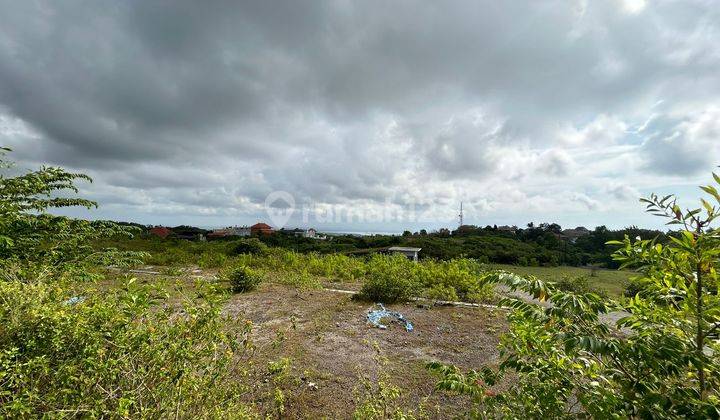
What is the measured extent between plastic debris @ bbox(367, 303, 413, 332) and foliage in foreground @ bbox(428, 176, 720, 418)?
3651mm

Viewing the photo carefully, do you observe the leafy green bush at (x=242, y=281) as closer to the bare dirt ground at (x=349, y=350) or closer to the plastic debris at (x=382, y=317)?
the bare dirt ground at (x=349, y=350)

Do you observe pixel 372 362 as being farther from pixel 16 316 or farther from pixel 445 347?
pixel 16 316

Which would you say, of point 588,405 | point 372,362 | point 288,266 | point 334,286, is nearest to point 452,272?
point 334,286

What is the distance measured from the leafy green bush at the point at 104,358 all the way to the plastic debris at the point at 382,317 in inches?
137

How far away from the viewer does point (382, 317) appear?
5.48 meters

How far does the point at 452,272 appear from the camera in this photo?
7750 millimetres

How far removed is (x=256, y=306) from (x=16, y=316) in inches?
194

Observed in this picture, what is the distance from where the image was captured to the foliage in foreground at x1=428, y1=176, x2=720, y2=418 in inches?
41.9

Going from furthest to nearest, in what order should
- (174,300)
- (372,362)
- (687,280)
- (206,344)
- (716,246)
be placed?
1. (174,300)
2. (372,362)
3. (206,344)
4. (687,280)
5. (716,246)

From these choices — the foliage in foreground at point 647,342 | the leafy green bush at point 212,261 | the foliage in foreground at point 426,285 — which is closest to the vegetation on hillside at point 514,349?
the foliage in foreground at point 647,342

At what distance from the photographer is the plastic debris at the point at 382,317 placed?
5057 millimetres

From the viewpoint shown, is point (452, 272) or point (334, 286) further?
point (334, 286)

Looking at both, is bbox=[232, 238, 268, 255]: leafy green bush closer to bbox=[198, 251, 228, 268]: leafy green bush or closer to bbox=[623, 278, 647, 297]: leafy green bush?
bbox=[198, 251, 228, 268]: leafy green bush

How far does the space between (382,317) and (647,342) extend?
183 inches
